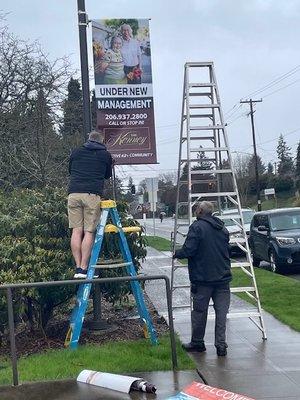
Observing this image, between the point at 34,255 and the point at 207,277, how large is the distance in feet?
7.43

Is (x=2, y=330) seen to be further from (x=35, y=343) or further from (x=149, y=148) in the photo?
(x=149, y=148)

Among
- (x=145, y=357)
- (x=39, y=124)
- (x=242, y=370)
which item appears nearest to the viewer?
(x=242, y=370)

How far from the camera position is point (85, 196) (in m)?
7.41

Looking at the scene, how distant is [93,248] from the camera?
7383mm

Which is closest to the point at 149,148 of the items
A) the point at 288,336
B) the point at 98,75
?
the point at 98,75

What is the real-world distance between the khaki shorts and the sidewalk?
1.94m

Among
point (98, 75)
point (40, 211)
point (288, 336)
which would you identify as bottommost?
point (288, 336)

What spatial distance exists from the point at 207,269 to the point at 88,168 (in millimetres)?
1818

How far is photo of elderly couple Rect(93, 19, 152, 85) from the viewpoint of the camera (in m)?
8.88

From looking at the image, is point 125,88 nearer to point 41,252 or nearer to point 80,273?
point 41,252

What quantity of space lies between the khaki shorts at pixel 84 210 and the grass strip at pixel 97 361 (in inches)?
55.9

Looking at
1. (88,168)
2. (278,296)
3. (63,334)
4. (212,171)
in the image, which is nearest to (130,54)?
(212,171)

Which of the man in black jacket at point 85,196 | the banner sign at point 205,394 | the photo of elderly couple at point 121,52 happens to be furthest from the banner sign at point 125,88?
the banner sign at point 205,394

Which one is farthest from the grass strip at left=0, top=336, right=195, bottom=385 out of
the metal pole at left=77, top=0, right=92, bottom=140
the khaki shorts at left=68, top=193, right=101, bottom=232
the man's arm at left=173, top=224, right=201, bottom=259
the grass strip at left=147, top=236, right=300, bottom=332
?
the metal pole at left=77, top=0, right=92, bottom=140
